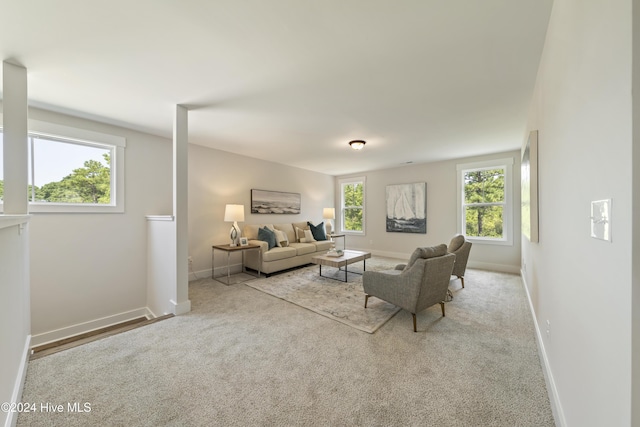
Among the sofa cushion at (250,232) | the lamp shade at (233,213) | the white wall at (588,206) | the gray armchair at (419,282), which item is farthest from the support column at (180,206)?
the white wall at (588,206)

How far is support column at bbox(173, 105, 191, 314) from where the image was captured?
280cm

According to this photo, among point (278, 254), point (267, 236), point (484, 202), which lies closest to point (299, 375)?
point (278, 254)

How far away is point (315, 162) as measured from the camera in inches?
229

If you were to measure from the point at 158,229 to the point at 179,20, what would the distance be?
2539 millimetres

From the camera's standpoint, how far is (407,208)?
6.03 m

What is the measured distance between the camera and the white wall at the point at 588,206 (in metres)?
0.68

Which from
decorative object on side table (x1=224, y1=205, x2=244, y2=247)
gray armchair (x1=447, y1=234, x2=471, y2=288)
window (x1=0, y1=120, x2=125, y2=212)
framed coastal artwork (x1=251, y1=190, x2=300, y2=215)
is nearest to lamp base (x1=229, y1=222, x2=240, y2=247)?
decorative object on side table (x1=224, y1=205, x2=244, y2=247)

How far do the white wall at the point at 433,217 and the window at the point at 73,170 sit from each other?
5.34 meters

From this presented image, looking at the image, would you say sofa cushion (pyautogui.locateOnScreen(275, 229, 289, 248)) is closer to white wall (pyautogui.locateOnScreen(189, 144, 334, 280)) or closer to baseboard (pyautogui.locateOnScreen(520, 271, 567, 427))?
white wall (pyautogui.locateOnScreen(189, 144, 334, 280))

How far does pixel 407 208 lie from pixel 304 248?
9.10 ft

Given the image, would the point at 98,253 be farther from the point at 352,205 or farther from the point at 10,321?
the point at 352,205

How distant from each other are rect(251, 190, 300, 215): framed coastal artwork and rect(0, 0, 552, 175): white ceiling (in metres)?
2.03

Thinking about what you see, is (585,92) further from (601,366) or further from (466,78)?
(466,78)

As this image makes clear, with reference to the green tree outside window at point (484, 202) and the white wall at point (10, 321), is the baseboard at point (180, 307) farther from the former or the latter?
the green tree outside window at point (484, 202)
